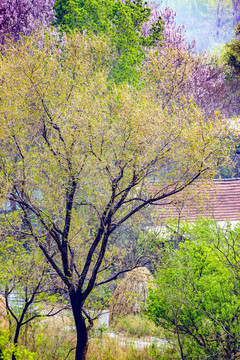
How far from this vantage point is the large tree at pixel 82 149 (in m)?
6.89

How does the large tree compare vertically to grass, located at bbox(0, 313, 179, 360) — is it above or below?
above

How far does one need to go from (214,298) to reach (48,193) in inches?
130

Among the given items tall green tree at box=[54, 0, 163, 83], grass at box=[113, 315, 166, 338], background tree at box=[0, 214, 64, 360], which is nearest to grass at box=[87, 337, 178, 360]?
grass at box=[113, 315, 166, 338]

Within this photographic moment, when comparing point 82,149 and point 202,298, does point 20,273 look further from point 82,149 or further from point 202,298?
point 202,298

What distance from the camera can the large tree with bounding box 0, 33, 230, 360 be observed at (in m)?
6.89

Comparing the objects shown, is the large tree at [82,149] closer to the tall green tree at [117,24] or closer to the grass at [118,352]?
the grass at [118,352]

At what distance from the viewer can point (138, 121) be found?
6.81 metres

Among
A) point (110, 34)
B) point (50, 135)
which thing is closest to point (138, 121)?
point (50, 135)

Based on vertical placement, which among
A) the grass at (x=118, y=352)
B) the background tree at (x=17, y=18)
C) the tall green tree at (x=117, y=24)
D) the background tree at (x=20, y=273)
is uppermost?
the background tree at (x=17, y=18)

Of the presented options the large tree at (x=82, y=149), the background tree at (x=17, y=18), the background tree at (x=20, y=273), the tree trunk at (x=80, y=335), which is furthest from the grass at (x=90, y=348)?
the background tree at (x=17, y=18)

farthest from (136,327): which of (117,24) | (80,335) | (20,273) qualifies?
(117,24)

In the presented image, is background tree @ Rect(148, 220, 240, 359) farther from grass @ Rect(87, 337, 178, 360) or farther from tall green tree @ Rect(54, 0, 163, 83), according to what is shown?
tall green tree @ Rect(54, 0, 163, 83)

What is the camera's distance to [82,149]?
7059 millimetres

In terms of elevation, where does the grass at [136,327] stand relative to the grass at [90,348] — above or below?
above
